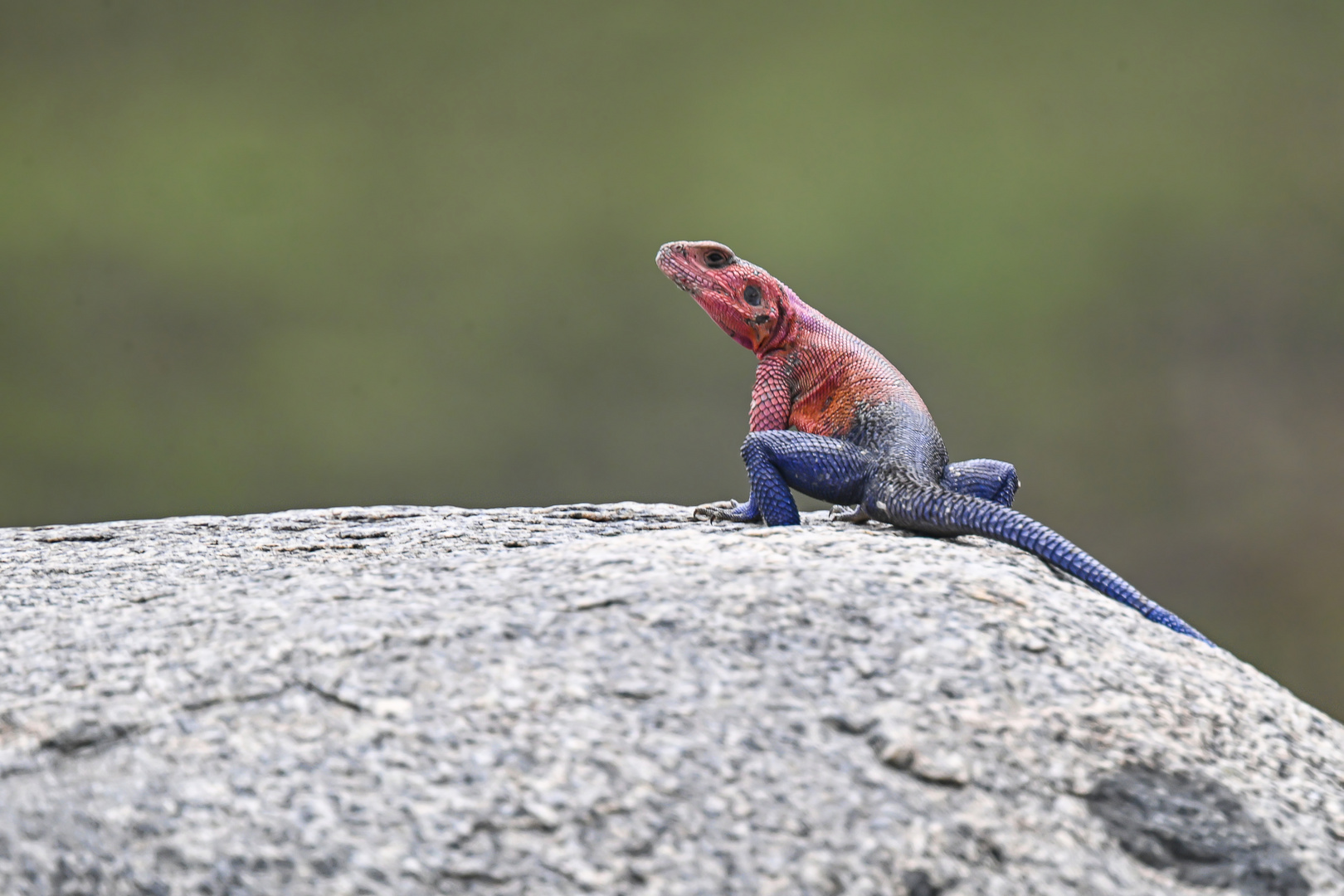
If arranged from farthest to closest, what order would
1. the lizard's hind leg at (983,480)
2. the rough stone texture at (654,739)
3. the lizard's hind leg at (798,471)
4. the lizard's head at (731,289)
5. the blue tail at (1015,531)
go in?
the lizard's head at (731,289)
the lizard's hind leg at (983,480)
the lizard's hind leg at (798,471)
the blue tail at (1015,531)
the rough stone texture at (654,739)

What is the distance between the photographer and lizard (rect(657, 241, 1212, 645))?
10.3 feet

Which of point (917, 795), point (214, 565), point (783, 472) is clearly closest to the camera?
point (917, 795)

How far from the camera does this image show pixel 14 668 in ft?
8.02

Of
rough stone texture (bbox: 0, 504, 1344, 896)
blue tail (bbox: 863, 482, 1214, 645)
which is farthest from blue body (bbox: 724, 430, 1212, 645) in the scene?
rough stone texture (bbox: 0, 504, 1344, 896)

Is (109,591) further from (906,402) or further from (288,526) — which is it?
(906,402)

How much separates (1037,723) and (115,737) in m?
1.79

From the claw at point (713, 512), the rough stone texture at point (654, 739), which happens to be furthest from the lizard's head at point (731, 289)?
the rough stone texture at point (654, 739)

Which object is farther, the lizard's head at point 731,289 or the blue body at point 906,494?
the lizard's head at point 731,289

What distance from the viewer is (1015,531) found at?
3.10 metres

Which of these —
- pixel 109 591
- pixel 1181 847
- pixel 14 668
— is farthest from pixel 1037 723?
pixel 109 591

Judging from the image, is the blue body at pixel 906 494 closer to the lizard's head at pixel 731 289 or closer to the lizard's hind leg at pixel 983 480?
the lizard's hind leg at pixel 983 480

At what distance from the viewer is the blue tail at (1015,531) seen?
305 centimetres

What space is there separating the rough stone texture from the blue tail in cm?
24

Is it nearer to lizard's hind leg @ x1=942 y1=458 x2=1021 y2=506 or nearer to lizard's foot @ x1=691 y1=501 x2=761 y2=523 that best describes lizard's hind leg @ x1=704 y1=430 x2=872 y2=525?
lizard's foot @ x1=691 y1=501 x2=761 y2=523
